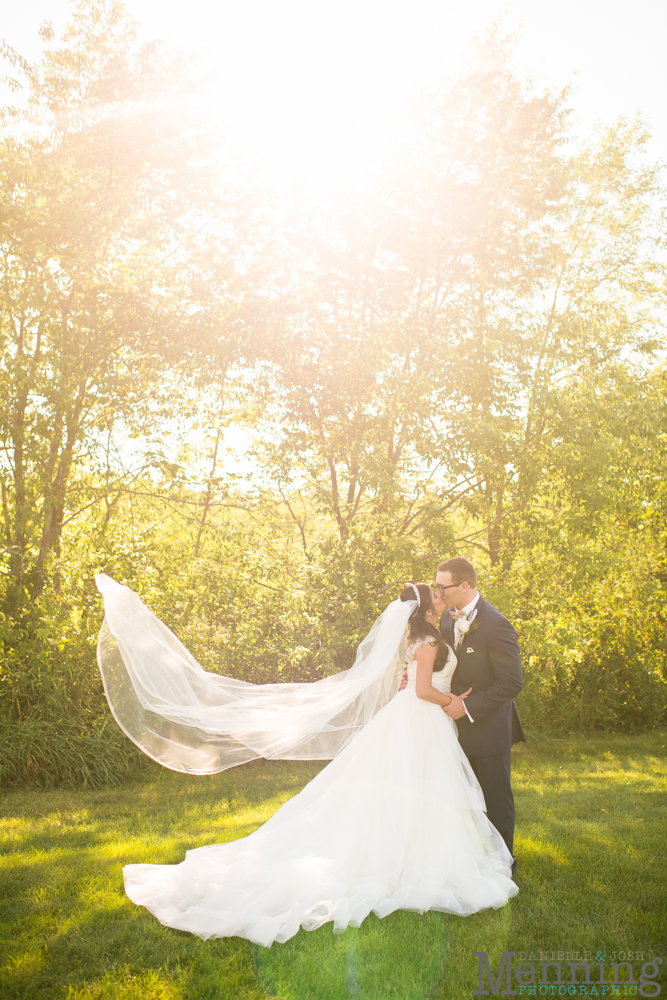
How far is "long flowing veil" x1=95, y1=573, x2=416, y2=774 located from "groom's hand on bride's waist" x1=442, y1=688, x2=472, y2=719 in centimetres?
47

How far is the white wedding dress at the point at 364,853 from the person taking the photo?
11.8 ft

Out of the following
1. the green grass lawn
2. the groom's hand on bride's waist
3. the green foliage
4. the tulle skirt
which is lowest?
the green grass lawn

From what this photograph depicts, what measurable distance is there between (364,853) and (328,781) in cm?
64

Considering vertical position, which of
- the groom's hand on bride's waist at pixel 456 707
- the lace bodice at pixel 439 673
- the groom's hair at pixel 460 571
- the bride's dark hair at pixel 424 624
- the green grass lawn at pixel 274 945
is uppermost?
the groom's hair at pixel 460 571

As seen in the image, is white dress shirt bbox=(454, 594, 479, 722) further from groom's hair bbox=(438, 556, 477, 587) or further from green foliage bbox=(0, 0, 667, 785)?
green foliage bbox=(0, 0, 667, 785)

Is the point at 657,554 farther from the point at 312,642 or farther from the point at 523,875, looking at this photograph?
the point at 523,875

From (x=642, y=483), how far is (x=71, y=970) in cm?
905

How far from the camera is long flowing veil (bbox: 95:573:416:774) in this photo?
4.32 metres

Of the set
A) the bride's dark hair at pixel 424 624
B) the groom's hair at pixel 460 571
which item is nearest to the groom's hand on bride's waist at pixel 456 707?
the bride's dark hair at pixel 424 624

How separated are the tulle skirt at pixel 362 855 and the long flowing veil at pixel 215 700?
0.22 metres

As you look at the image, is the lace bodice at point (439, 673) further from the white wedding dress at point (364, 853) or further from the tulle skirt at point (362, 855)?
the tulle skirt at point (362, 855)

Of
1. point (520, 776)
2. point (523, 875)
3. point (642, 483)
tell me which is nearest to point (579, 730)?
point (520, 776)

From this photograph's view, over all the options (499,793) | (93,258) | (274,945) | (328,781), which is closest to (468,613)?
(499,793)

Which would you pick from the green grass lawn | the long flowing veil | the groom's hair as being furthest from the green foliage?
the groom's hair
